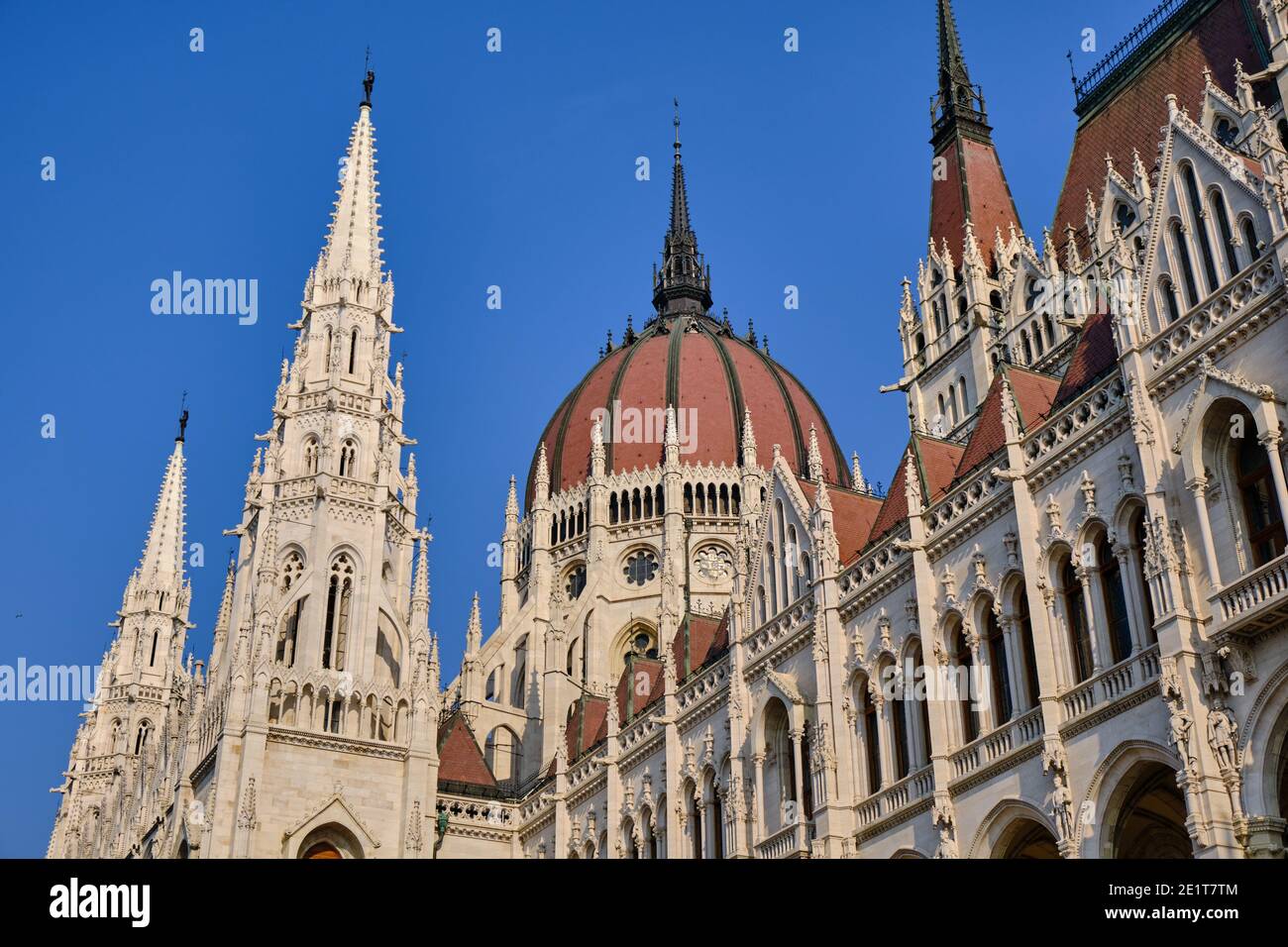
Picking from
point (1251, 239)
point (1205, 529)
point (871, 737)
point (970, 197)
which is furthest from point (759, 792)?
point (970, 197)

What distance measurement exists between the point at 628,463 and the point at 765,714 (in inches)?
1258

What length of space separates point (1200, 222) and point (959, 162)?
2218 centimetres

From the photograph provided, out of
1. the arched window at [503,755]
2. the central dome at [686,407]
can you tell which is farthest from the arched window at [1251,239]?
the central dome at [686,407]

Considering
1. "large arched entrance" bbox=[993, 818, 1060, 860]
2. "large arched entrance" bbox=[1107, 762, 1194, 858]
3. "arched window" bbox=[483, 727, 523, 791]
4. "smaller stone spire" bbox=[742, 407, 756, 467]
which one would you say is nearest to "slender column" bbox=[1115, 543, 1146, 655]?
"large arched entrance" bbox=[1107, 762, 1194, 858]

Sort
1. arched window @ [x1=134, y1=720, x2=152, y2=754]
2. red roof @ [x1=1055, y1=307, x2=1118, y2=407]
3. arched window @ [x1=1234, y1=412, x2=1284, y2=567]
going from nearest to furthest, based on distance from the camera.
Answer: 1. arched window @ [x1=1234, y1=412, x2=1284, y2=567]
2. red roof @ [x1=1055, y1=307, x2=1118, y2=407]
3. arched window @ [x1=134, y1=720, x2=152, y2=754]

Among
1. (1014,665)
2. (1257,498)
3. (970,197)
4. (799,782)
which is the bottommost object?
(799,782)

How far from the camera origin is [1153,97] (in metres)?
42.3

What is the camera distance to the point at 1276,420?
24.4m

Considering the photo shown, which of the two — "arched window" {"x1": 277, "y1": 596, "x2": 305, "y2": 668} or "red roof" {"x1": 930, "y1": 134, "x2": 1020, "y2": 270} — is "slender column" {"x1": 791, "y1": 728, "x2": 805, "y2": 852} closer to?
"red roof" {"x1": 930, "y1": 134, "x2": 1020, "y2": 270}

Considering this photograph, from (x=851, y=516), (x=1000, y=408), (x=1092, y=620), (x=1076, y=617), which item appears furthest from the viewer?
(x=851, y=516)

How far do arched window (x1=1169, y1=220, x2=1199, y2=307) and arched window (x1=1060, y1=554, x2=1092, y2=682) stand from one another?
5.35 m

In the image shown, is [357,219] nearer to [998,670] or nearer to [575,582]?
[575,582]

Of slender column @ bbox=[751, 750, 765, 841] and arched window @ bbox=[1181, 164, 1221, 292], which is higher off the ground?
arched window @ bbox=[1181, 164, 1221, 292]

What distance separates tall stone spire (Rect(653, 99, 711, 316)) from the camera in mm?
83556
